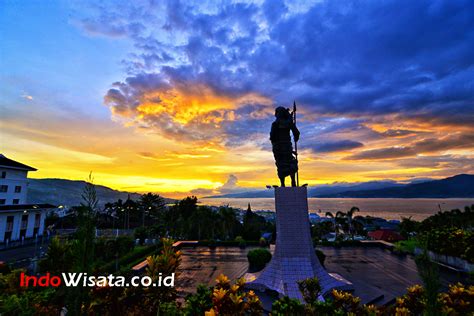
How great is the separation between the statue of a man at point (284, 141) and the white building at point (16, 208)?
3247 cm

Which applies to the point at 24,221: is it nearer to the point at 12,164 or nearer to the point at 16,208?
the point at 16,208

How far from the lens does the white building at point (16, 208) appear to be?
30.4 metres

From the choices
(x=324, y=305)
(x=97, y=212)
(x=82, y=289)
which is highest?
(x=97, y=212)

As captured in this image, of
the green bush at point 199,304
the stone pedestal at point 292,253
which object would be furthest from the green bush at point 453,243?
the green bush at point 199,304

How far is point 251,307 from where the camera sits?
15.4 feet

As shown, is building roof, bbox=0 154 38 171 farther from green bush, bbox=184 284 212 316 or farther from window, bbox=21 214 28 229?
green bush, bbox=184 284 212 316

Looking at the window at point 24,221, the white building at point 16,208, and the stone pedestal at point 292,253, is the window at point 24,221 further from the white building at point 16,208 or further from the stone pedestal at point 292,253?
the stone pedestal at point 292,253

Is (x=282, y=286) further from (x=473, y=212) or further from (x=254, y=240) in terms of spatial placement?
(x=473, y=212)

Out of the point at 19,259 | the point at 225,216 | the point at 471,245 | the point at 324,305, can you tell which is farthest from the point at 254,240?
the point at 324,305

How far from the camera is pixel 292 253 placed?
12945 mm

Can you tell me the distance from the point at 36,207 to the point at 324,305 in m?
41.4

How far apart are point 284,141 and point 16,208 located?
36.5 metres

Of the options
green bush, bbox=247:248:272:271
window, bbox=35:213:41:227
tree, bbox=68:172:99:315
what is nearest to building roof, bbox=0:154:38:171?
window, bbox=35:213:41:227

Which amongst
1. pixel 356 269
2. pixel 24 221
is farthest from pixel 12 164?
pixel 356 269
